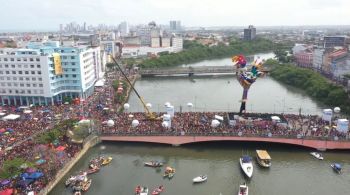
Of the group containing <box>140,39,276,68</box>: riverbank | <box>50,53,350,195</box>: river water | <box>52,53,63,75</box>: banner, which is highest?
<box>52,53,63,75</box>: banner

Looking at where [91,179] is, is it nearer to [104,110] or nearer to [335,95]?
[104,110]

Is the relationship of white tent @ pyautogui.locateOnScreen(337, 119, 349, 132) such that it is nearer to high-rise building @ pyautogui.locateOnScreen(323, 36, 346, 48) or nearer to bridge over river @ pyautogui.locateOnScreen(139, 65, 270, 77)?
bridge over river @ pyautogui.locateOnScreen(139, 65, 270, 77)

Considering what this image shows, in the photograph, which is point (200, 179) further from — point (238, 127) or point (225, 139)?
point (238, 127)

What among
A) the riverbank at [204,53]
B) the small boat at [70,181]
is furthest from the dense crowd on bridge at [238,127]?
the riverbank at [204,53]

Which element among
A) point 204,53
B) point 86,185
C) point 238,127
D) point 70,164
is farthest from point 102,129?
point 204,53

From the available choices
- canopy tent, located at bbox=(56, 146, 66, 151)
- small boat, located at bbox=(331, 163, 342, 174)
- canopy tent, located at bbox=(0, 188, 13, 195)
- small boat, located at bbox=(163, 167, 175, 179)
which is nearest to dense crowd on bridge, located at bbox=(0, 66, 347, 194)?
canopy tent, located at bbox=(56, 146, 66, 151)

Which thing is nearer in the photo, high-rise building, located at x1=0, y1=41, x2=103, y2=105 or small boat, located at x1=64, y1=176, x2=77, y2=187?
small boat, located at x1=64, y1=176, x2=77, y2=187

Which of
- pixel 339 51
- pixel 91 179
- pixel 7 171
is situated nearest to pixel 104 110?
pixel 91 179
